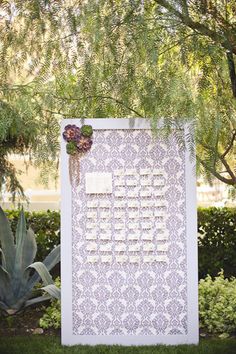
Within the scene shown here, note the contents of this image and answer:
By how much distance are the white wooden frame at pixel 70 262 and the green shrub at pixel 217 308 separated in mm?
454

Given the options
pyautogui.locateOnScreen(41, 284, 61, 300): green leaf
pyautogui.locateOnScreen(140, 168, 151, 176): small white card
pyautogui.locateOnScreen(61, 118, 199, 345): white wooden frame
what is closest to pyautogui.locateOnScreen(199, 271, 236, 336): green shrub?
pyautogui.locateOnScreen(61, 118, 199, 345): white wooden frame

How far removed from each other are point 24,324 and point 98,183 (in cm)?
158

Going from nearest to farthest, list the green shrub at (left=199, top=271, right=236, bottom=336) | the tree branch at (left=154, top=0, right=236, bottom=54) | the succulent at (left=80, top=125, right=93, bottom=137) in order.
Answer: the tree branch at (left=154, top=0, right=236, bottom=54) < the succulent at (left=80, top=125, right=93, bottom=137) < the green shrub at (left=199, top=271, right=236, bottom=336)

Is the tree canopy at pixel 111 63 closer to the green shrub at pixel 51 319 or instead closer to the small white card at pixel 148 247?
the small white card at pixel 148 247

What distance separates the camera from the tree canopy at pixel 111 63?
13.6ft

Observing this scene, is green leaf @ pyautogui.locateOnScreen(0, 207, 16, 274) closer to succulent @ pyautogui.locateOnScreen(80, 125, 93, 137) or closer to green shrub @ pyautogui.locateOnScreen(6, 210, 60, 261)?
succulent @ pyautogui.locateOnScreen(80, 125, 93, 137)

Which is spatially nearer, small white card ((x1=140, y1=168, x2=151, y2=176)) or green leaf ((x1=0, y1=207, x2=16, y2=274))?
small white card ((x1=140, y1=168, x2=151, y2=176))

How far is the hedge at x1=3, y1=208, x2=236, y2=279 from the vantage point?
6.78 metres

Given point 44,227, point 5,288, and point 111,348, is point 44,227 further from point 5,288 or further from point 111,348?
point 111,348

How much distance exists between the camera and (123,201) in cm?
476

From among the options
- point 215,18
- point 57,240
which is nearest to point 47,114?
point 215,18

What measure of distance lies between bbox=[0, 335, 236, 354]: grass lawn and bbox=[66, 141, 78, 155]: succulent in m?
1.52

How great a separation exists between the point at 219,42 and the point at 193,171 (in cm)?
99

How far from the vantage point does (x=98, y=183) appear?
4.74 metres
